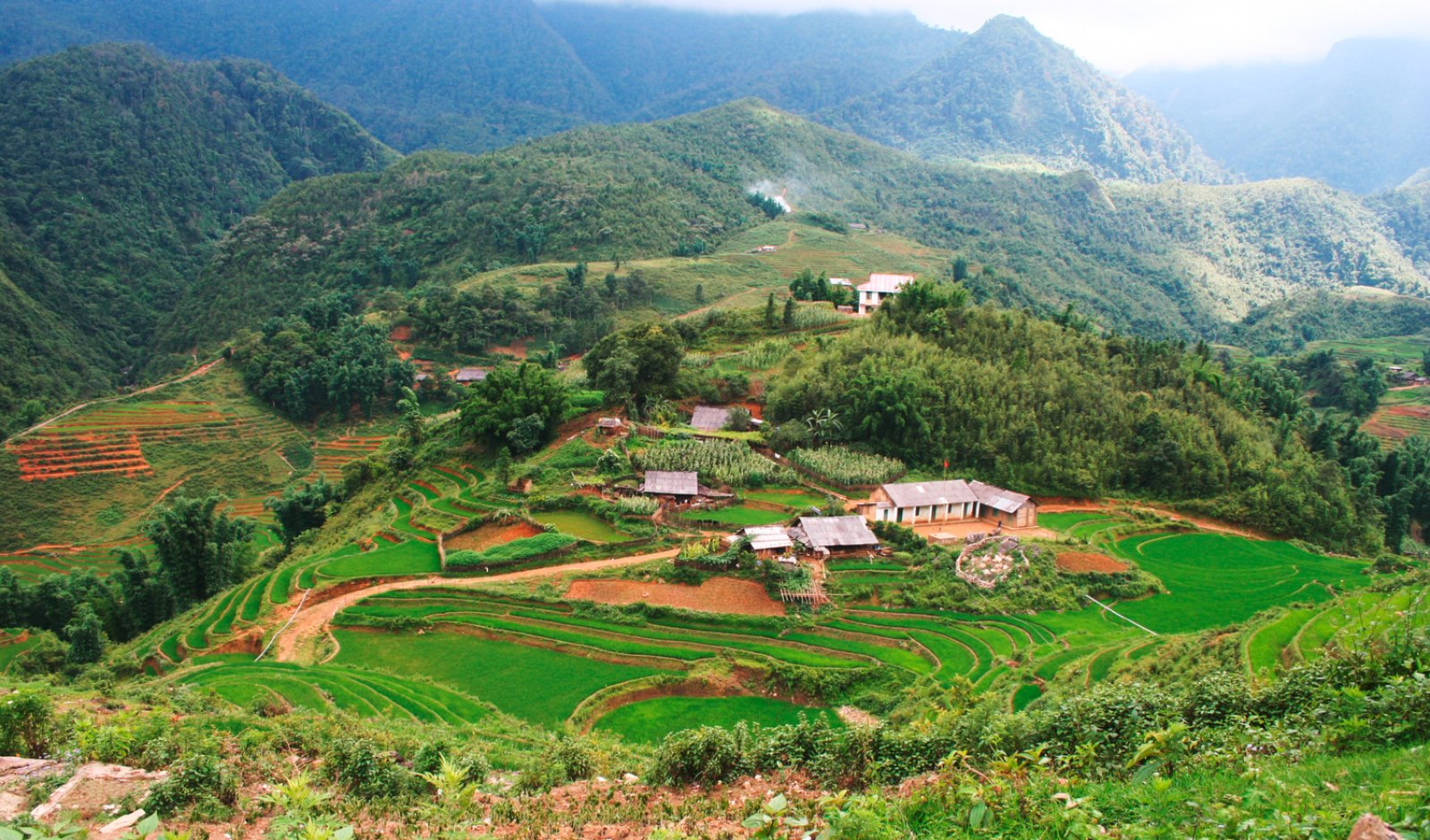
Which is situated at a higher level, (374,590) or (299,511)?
(374,590)

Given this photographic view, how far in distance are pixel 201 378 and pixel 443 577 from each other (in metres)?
50.2

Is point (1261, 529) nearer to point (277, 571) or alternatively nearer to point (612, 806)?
point (612, 806)

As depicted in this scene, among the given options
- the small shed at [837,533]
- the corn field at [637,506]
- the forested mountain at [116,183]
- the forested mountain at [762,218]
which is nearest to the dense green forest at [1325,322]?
the forested mountain at [762,218]

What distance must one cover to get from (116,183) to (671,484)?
11409 cm

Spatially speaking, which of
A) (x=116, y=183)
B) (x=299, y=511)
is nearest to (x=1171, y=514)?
(x=299, y=511)

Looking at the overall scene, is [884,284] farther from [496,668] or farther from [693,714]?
[496,668]

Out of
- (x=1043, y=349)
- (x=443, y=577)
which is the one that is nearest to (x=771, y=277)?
(x=1043, y=349)

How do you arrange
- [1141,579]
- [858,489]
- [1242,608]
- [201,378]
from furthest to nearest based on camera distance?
[201,378] → [858,489] → [1141,579] → [1242,608]

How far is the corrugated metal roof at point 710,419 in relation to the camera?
142 ft

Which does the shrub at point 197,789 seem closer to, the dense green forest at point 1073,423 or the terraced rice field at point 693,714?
the terraced rice field at point 693,714

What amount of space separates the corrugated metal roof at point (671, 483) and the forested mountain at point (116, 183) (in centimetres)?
6202

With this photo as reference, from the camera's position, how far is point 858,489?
37.6 m

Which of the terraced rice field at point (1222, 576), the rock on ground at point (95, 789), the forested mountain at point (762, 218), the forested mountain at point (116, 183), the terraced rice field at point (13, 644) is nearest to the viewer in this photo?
the rock on ground at point (95, 789)

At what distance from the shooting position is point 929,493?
36.4m
